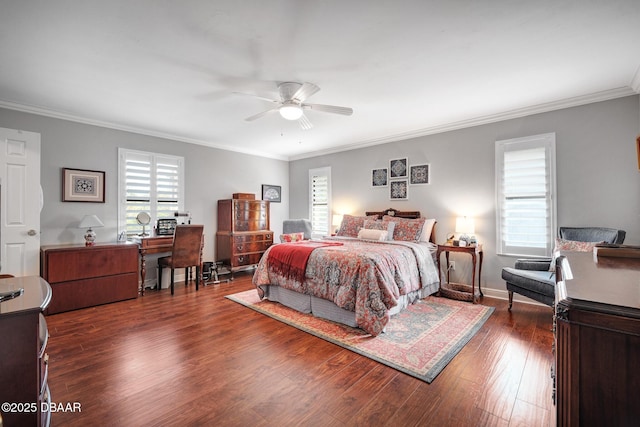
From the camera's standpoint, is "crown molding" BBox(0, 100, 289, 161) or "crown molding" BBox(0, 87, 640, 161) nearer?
"crown molding" BBox(0, 87, 640, 161)

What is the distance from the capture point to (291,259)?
358 centimetres

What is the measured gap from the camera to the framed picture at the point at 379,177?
530 centimetres

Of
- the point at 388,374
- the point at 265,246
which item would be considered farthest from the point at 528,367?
the point at 265,246

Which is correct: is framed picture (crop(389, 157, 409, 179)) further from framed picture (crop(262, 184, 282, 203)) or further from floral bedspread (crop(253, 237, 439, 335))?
framed picture (crop(262, 184, 282, 203))

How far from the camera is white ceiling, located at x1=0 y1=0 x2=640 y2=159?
6.40ft

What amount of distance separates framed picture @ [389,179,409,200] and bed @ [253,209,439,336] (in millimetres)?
660

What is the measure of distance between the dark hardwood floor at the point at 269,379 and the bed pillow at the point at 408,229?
1549 mm

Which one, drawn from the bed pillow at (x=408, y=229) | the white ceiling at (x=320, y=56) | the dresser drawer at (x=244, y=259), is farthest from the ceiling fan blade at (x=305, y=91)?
the dresser drawer at (x=244, y=259)

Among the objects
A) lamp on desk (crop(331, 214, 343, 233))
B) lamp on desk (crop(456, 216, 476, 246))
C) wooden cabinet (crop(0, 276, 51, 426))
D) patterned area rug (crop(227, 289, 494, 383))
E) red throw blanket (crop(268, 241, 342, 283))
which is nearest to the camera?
wooden cabinet (crop(0, 276, 51, 426))

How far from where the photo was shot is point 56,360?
7.72ft

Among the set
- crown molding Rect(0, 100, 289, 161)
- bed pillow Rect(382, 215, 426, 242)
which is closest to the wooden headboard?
bed pillow Rect(382, 215, 426, 242)

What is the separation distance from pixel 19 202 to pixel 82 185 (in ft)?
2.98

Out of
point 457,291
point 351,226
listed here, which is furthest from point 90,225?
point 457,291

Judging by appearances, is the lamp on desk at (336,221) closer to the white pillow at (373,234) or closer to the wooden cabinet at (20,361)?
the white pillow at (373,234)
